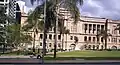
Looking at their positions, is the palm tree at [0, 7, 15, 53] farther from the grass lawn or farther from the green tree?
the grass lawn

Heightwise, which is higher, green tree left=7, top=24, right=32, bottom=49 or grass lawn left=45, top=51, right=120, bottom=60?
green tree left=7, top=24, right=32, bottom=49

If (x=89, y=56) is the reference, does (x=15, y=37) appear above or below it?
above

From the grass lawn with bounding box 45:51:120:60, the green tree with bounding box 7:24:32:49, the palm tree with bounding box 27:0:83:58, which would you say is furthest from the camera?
the green tree with bounding box 7:24:32:49

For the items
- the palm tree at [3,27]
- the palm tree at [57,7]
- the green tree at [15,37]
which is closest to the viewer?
the palm tree at [57,7]

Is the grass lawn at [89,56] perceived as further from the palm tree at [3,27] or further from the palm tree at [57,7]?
the palm tree at [3,27]

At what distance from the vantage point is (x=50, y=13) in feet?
186

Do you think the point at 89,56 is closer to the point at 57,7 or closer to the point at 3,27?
the point at 57,7

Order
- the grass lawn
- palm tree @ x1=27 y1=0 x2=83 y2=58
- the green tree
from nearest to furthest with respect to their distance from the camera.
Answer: palm tree @ x1=27 y1=0 x2=83 y2=58
the grass lawn
the green tree

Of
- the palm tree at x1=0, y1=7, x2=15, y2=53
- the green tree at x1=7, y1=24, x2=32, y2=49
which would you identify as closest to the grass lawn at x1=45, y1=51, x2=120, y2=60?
the palm tree at x1=0, y1=7, x2=15, y2=53

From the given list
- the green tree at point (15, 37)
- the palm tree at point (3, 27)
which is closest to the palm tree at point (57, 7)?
the palm tree at point (3, 27)

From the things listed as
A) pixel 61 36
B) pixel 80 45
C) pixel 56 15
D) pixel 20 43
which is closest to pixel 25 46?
pixel 20 43

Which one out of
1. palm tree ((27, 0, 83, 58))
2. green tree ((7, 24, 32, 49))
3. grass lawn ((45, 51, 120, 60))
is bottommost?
grass lawn ((45, 51, 120, 60))

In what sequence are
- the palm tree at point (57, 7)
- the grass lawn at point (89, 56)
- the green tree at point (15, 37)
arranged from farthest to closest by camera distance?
the green tree at point (15, 37) < the grass lawn at point (89, 56) < the palm tree at point (57, 7)

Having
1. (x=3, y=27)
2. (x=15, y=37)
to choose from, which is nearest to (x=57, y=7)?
(x=3, y=27)
